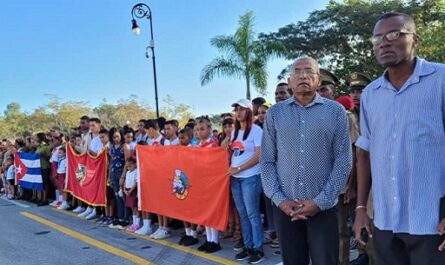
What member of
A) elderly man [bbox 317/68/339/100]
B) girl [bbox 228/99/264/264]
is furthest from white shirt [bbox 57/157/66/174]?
elderly man [bbox 317/68/339/100]

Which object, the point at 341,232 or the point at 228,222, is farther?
the point at 228,222

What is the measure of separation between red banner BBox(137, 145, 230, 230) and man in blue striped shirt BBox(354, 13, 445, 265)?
3304mm

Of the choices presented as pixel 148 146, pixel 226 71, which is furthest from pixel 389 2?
pixel 148 146

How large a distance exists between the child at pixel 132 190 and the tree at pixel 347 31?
64.4ft

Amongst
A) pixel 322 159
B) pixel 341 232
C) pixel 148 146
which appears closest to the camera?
pixel 322 159

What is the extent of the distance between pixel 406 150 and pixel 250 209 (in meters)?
3.18

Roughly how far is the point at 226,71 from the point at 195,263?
16.5m

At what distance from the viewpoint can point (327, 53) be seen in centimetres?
3044

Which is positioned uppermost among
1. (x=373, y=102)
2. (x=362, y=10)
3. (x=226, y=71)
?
(x=362, y=10)

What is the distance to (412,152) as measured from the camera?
2.14 metres

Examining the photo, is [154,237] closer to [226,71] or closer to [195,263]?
[195,263]

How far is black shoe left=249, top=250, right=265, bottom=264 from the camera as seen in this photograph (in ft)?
16.3

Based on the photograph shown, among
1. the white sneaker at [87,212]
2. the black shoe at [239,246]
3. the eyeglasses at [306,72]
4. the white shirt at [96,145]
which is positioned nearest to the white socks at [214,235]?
the black shoe at [239,246]

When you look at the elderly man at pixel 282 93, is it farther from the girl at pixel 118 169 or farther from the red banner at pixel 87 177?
the red banner at pixel 87 177
